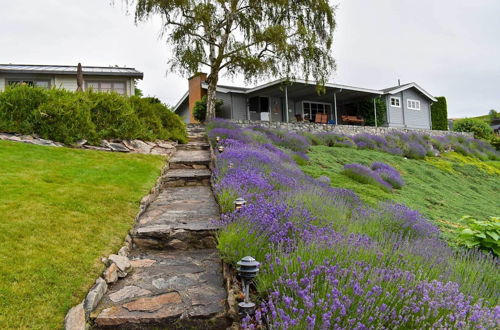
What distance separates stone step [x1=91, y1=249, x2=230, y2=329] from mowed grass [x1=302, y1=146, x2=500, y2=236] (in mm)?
3890

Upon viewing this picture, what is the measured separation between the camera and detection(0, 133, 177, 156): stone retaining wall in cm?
841

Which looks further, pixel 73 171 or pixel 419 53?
pixel 419 53

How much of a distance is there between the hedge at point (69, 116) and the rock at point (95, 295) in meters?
6.65

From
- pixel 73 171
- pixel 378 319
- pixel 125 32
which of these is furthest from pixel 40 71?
pixel 378 319

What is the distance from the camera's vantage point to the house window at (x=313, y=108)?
2804cm

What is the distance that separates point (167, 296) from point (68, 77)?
22.3 meters

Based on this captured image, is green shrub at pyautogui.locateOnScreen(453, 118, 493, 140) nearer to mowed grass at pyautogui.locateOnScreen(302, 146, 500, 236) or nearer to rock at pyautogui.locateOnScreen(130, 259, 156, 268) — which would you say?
mowed grass at pyautogui.locateOnScreen(302, 146, 500, 236)

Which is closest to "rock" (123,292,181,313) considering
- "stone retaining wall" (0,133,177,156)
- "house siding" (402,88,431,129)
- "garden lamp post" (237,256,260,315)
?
"garden lamp post" (237,256,260,315)

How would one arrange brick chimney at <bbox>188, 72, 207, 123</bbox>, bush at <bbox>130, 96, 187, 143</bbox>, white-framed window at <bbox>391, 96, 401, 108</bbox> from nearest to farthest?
bush at <bbox>130, 96, 187, 143</bbox> → brick chimney at <bbox>188, 72, 207, 123</bbox> → white-framed window at <bbox>391, 96, 401, 108</bbox>

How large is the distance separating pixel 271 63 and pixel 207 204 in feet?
44.4

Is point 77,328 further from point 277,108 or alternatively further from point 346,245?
point 277,108

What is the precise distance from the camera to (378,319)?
1995 millimetres

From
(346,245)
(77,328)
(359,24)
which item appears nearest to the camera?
(77,328)

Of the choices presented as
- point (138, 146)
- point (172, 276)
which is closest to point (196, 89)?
point (138, 146)
